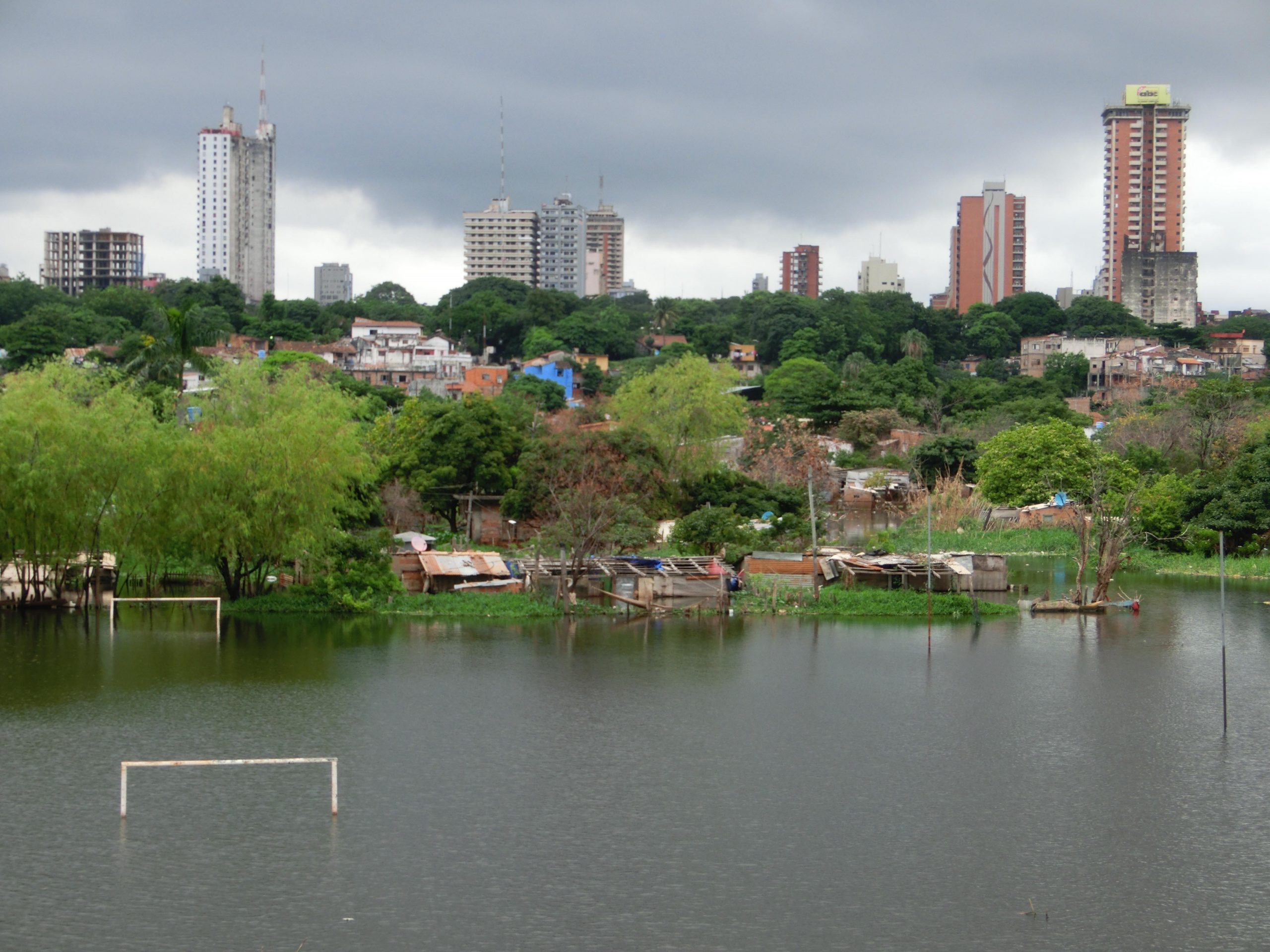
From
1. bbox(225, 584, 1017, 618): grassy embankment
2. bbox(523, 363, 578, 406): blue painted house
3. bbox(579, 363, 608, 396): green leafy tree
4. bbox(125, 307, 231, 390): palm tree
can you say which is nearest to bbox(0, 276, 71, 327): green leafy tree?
bbox(523, 363, 578, 406): blue painted house

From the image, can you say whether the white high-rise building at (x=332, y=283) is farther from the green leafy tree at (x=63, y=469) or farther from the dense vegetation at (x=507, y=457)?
the green leafy tree at (x=63, y=469)

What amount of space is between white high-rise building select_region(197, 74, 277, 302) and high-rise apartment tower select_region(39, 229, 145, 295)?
30.0 feet

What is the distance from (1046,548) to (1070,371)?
1885 inches

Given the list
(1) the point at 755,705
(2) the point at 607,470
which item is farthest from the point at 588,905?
(2) the point at 607,470

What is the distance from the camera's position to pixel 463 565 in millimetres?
31516

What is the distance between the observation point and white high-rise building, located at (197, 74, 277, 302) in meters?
154

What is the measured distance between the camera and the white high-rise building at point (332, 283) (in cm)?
17750

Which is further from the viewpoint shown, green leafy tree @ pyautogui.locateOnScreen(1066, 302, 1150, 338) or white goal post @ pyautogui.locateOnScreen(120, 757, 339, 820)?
green leafy tree @ pyautogui.locateOnScreen(1066, 302, 1150, 338)

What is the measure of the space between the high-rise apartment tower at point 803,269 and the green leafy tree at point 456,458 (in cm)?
13498

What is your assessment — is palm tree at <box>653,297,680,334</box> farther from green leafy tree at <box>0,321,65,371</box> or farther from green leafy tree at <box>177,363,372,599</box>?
green leafy tree at <box>177,363,372,599</box>

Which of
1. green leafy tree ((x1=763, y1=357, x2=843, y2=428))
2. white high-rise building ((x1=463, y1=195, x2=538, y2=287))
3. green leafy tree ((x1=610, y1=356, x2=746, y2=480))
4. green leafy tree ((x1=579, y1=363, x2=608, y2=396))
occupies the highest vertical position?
white high-rise building ((x1=463, y1=195, x2=538, y2=287))

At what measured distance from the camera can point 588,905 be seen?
1248 cm

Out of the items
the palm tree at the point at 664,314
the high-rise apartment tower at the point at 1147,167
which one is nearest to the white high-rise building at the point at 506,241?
the palm tree at the point at 664,314

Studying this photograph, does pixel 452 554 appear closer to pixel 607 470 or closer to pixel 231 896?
pixel 607 470
